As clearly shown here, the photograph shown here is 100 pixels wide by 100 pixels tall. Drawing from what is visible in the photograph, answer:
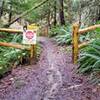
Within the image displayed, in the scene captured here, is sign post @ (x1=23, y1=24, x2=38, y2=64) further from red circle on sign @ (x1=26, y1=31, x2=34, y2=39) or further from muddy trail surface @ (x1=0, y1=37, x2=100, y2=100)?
muddy trail surface @ (x1=0, y1=37, x2=100, y2=100)

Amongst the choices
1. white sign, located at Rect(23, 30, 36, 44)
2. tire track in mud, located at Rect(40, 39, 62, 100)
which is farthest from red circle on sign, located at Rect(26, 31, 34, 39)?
tire track in mud, located at Rect(40, 39, 62, 100)

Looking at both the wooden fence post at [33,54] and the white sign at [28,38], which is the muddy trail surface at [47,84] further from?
the white sign at [28,38]

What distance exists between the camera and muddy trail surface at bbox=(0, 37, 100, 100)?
518 centimetres

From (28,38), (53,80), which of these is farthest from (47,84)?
(28,38)

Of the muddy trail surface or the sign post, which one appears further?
the sign post

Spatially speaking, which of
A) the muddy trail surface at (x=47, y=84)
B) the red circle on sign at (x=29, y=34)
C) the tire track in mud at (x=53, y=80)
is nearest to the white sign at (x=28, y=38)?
the red circle on sign at (x=29, y=34)

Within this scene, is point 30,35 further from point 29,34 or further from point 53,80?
point 53,80

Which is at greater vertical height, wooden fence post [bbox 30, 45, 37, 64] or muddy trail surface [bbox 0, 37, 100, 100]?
wooden fence post [bbox 30, 45, 37, 64]

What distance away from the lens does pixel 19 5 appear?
17312 millimetres

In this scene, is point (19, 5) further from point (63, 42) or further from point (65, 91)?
point (65, 91)

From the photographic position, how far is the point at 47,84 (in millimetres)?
5895

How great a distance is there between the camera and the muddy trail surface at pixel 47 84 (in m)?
5.18

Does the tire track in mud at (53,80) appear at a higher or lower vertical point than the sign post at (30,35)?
lower

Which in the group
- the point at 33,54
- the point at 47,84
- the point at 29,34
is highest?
the point at 29,34
